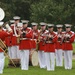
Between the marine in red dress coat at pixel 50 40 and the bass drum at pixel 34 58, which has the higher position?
the marine in red dress coat at pixel 50 40

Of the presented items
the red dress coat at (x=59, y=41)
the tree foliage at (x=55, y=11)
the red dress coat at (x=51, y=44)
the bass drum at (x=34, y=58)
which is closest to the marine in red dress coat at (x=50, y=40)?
the red dress coat at (x=51, y=44)

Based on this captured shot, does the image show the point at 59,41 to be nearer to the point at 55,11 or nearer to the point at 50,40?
the point at 50,40

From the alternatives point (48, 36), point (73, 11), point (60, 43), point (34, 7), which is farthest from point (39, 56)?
point (34, 7)

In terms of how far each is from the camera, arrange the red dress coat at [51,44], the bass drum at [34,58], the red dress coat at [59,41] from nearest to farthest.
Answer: the red dress coat at [51,44]
the red dress coat at [59,41]
the bass drum at [34,58]

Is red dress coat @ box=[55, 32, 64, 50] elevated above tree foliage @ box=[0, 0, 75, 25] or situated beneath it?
elevated above

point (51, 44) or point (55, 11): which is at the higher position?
point (51, 44)

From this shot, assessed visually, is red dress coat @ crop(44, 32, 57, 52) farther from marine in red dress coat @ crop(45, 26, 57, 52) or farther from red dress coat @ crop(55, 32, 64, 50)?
red dress coat @ crop(55, 32, 64, 50)

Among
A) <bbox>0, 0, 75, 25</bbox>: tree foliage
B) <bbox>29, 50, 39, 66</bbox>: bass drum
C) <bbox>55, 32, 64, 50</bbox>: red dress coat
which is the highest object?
<bbox>55, 32, 64, 50</bbox>: red dress coat

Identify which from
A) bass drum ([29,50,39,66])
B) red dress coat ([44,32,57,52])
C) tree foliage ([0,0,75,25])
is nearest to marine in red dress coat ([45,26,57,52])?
red dress coat ([44,32,57,52])

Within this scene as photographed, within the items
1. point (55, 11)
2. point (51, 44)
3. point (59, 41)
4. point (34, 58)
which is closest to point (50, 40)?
point (51, 44)

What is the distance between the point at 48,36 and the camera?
1964 centimetres

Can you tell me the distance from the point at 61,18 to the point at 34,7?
5.02 m

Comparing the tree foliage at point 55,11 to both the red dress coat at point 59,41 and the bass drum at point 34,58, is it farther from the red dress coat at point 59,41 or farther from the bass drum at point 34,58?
the bass drum at point 34,58

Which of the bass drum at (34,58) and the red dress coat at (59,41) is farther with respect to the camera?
the bass drum at (34,58)
